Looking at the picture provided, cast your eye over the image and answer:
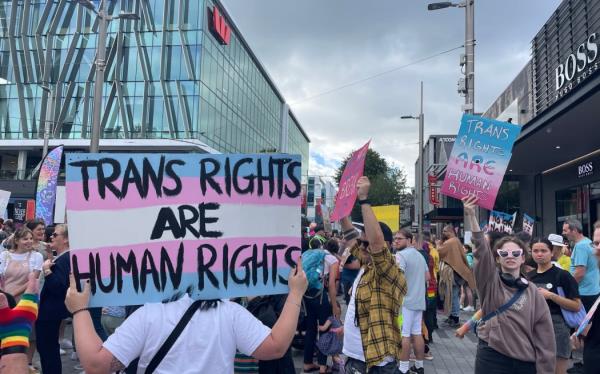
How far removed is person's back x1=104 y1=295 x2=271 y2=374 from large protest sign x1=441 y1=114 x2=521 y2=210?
8.24 feet

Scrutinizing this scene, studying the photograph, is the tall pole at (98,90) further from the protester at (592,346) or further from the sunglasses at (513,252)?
the protester at (592,346)

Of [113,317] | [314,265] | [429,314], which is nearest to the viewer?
[113,317]

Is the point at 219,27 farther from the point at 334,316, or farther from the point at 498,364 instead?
the point at 498,364

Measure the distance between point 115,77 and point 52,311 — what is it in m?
34.6

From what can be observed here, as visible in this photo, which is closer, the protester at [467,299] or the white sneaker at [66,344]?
the white sneaker at [66,344]

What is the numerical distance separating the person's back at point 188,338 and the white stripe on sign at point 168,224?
39 cm

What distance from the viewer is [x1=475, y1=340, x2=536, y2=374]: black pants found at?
320 cm

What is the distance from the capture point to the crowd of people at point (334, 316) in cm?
210

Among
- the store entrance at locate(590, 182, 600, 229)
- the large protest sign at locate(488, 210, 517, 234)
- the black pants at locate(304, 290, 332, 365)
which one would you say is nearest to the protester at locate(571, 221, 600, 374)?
the black pants at locate(304, 290, 332, 365)

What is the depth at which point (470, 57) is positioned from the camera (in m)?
10.1

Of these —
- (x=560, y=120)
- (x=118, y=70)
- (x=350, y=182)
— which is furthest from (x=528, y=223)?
(x=118, y=70)

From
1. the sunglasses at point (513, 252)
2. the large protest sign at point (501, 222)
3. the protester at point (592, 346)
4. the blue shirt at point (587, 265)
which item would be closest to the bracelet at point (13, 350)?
the sunglasses at point (513, 252)

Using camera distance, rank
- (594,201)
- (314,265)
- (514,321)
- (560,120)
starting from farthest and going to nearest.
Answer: (594,201), (560,120), (314,265), (514,321)

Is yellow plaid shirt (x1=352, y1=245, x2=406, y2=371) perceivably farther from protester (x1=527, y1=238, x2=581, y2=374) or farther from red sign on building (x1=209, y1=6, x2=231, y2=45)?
red sign on building (x1=209, y1=6, x2=231, y2=45)
